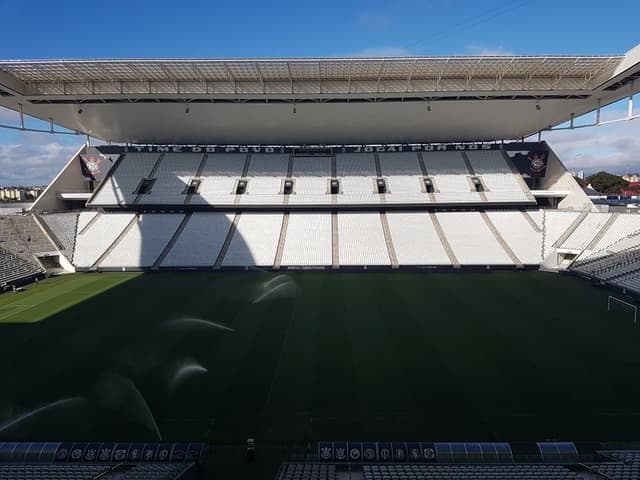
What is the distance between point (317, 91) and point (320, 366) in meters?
21.3

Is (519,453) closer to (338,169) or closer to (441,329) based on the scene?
(441,329)

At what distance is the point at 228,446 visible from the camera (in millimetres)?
8836

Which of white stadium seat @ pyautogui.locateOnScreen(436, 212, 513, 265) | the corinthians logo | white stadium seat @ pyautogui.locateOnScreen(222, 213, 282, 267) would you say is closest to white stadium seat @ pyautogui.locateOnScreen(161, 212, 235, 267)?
white stadium seat @ pyautogui.locateOnScreen(222, 213, 282, 267)

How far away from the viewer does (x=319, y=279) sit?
2489cm

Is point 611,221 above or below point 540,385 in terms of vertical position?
above

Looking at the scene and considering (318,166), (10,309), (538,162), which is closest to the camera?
(10,309)

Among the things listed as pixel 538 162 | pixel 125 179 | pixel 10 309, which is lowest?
pixel 10 309

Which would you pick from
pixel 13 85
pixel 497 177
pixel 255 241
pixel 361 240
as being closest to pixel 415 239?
pixel 361 240

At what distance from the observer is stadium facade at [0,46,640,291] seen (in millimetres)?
25062

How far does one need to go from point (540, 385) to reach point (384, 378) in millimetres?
4984

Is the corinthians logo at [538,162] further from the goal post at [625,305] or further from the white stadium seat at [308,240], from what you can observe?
the white stadium seat at [308,240]

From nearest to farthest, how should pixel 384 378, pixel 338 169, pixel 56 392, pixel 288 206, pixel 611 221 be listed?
pixel 56 392 → pixel 384 378 → pixel 611 221 → pixel 288 206 → pixel 338 169

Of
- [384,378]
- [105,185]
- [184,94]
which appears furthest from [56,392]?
[105,185]

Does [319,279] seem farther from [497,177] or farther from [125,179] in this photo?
[125,179]
